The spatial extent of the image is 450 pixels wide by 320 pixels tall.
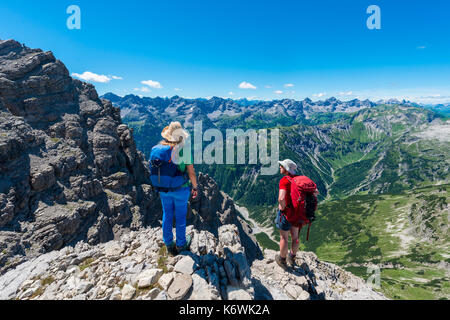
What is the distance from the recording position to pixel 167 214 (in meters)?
10.6

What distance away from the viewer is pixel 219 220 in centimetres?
8888

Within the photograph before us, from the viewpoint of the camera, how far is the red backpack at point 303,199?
10641mm

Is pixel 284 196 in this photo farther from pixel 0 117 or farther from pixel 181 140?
pixel 0 117

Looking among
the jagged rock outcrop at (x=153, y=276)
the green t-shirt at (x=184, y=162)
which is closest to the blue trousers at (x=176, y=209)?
the green t-shirt at (x=184, y=162)

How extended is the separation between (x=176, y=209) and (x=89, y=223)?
124 ft

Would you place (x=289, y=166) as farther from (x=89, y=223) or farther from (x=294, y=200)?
(x=89, y=223)

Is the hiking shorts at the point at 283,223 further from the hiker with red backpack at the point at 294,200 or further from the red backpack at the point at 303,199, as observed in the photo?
the red backpack at the point at 303,199

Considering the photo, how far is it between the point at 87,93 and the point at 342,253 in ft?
758

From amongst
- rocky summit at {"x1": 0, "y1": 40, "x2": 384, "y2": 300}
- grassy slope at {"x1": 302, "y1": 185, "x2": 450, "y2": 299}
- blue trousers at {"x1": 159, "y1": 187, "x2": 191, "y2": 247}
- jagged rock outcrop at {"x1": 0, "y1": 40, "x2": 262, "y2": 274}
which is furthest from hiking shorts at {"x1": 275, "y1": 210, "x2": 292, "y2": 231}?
grassy slope at {"x1": 302, "y1": 185, "x2": 450, "y2": 299}

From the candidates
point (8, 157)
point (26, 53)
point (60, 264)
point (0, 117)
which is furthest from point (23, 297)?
point (26, 53)

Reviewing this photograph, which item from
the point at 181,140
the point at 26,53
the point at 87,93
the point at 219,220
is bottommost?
the point at 219,220

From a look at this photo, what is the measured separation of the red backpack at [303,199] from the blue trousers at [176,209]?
561cm

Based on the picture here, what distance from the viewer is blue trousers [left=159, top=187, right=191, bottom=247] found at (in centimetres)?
1002

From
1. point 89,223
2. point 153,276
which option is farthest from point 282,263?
point 89,223
